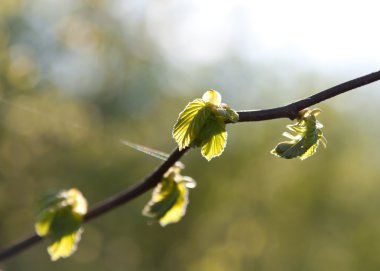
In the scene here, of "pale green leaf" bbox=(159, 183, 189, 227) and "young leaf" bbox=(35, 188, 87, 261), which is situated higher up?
"pale green leaf" bbox=(159, 183, 189, 227)

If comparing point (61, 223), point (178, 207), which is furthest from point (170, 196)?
point (61, 223)

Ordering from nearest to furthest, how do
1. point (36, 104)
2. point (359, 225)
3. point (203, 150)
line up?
point (203, 150) → point (36, 104) → point (359, 225)

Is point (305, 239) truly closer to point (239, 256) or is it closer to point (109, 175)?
point (239, 256)

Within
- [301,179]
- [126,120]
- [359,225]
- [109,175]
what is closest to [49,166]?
[109,175]

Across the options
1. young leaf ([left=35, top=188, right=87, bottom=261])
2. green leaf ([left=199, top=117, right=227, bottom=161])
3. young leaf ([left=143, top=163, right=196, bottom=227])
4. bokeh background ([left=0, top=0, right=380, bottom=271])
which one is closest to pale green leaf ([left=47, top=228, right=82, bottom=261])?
young leaf ([left=35, top=188, right=87, bottom=261])

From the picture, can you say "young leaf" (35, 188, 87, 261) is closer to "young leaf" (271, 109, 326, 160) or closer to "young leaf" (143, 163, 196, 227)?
"young leaf" (143, 163, 196, 227)

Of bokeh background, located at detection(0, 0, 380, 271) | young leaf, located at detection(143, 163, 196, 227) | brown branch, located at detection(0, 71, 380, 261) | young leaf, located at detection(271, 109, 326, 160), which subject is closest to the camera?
brown branch, located at detection(0, 71, 380, 261)

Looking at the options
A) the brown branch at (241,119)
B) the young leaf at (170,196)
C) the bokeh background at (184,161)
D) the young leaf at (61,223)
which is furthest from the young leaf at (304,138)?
the bokeh background at (184,161)
